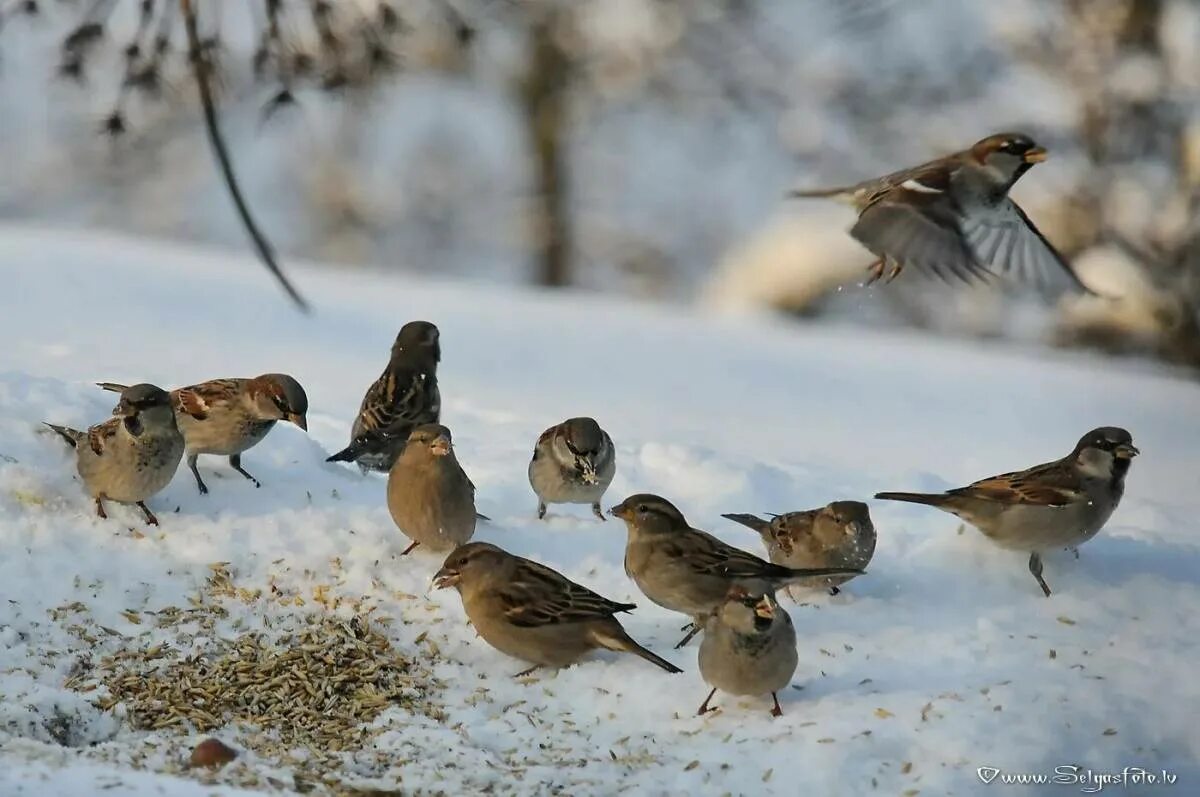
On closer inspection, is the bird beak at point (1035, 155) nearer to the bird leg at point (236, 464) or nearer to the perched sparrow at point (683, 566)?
the perched sparrow at point (683, 566)

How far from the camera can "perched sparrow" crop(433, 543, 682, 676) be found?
571cm

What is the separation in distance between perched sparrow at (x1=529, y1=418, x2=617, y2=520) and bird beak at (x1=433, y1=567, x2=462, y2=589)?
3.61 ft

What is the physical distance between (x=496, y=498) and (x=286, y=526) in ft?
3.83

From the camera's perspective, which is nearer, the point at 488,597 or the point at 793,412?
the point at 488,597

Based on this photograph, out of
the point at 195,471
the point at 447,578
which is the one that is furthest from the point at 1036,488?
the point at 195,471

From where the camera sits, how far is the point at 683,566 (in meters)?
5.89

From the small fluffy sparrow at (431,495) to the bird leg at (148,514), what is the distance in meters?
0.93

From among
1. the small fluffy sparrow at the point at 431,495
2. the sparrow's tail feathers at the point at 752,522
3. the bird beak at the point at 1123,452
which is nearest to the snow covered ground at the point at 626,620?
the small fluffy sparrow at the point at 431,495

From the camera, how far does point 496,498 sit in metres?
7.46

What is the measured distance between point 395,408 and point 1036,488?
288 centimetres

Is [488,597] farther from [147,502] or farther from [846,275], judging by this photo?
[846,275]

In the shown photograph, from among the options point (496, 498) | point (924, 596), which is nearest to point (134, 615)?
point (496, 498)

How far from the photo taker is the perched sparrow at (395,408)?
7.41 metres

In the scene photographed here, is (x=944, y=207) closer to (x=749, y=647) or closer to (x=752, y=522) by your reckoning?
(x=752, y=522)
